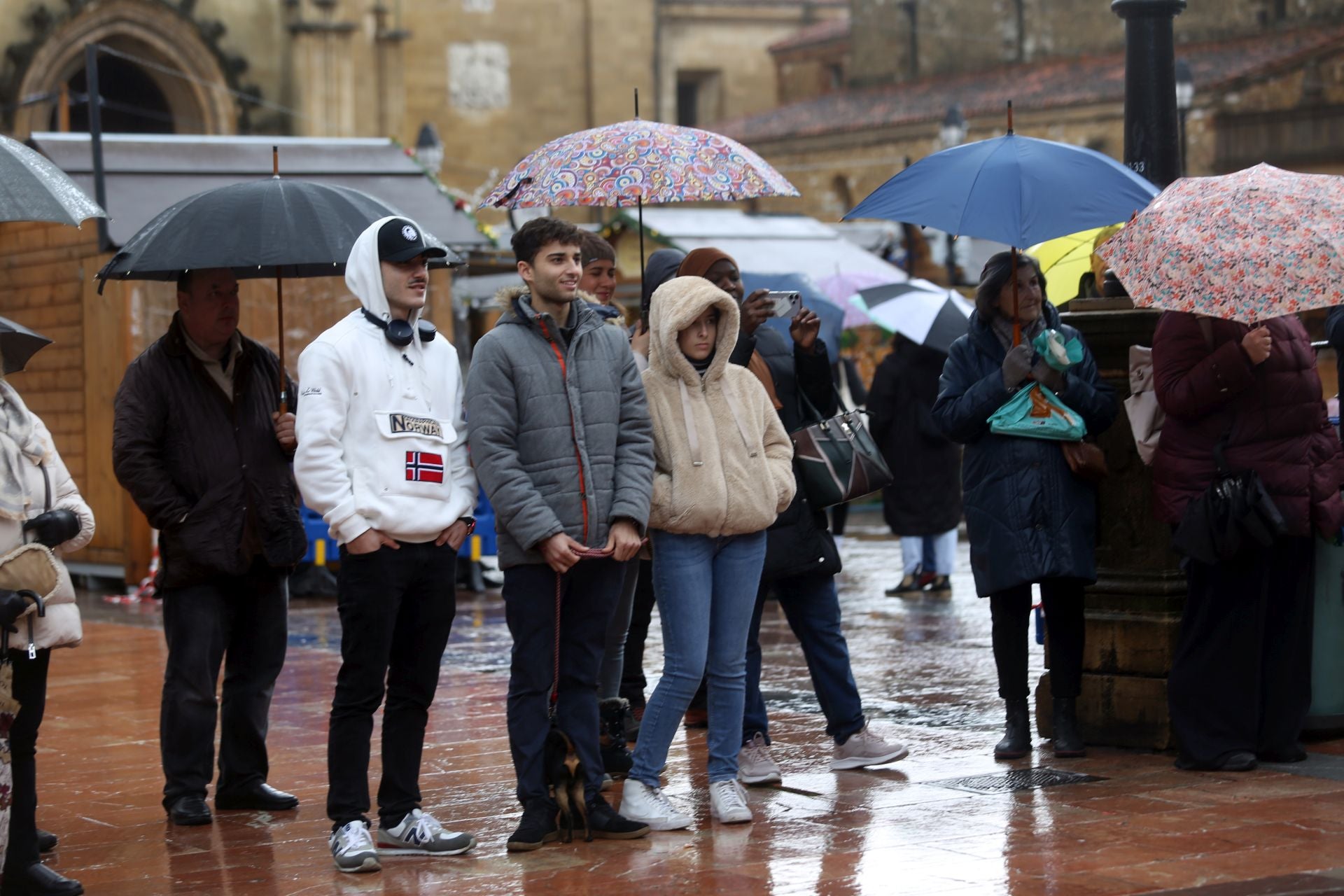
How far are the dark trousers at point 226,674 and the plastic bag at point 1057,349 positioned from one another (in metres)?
2.89

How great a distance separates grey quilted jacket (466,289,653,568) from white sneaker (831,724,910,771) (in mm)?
1657

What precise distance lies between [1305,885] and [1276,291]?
6.85 ft

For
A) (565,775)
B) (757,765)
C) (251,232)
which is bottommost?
(757,765)

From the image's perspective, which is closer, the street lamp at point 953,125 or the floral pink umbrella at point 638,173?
the floral pink umbrella at point 638,173

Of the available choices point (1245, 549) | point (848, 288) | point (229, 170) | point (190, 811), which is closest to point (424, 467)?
point (190, 811)

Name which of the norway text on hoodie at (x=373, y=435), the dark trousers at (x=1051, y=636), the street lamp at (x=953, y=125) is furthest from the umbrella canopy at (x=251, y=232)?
the street lamp at (x=953, y=125)

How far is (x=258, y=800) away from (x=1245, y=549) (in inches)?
143

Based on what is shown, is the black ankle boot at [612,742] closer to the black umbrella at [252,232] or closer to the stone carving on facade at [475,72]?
the black umbrella at [252,232]

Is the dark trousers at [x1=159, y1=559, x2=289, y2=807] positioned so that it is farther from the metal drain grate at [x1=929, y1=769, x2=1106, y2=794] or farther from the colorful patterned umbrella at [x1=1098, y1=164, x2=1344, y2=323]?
the colorful patterned umbrella at [x1=1098, y1=164, x2=1344, y2=323]

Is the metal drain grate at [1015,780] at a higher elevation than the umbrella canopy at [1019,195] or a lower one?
lower

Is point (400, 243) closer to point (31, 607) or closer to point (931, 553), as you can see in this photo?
point (31, 607)

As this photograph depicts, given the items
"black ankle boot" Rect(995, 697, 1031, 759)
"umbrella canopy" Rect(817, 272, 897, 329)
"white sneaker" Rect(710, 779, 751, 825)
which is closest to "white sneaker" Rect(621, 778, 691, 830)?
"white sneaker" Rect(710, 779, 751, 825)

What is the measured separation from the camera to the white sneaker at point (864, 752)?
760 cm

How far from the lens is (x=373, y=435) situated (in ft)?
20.6
